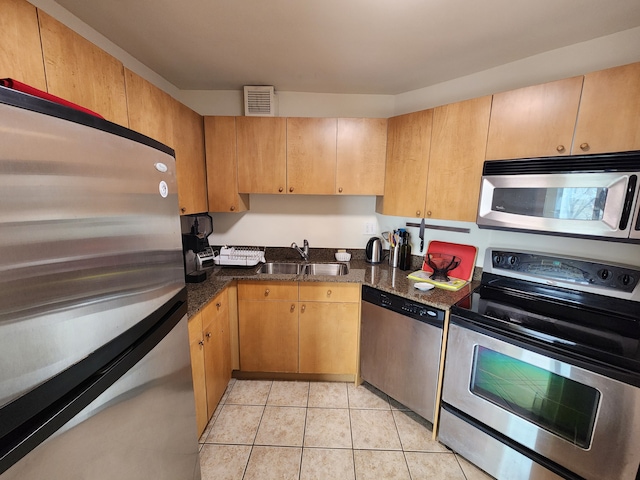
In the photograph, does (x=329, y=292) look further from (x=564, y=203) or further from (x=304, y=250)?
(x=564, y=203)

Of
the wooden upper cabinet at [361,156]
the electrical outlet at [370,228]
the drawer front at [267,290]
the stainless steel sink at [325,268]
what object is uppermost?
the wooden upper cabinet at [361,156]

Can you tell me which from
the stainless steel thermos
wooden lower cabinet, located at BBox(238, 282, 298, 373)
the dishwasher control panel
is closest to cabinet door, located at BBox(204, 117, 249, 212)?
wooden lower cabinet, located at BBox(238, 282, 298, 373)

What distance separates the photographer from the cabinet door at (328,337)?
2041mm

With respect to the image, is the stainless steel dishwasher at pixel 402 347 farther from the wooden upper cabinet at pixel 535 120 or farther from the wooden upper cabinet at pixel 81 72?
the wooden upper cabinet at pixel 81 72

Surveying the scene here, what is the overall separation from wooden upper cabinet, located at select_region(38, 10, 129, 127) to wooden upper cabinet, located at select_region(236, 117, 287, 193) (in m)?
0.95

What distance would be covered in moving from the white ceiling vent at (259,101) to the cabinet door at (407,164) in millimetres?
1017

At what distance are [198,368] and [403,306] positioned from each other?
132 cm

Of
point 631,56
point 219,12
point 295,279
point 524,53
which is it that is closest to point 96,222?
point 219,12

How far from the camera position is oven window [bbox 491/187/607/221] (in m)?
1.26

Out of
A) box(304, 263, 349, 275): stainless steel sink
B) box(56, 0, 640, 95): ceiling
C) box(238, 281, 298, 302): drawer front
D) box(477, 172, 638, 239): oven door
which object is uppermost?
box(56, 0, 640, 95): ceiling

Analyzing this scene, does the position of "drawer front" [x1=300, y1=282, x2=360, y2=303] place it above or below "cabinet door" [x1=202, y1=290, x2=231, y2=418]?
above

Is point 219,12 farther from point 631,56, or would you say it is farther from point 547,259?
point 547,259

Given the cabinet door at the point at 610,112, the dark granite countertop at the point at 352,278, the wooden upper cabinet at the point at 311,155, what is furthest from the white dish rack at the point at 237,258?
the cabinet door at the point at 610,112

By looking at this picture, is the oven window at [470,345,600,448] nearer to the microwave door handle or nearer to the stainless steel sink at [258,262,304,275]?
the microwave door handle
